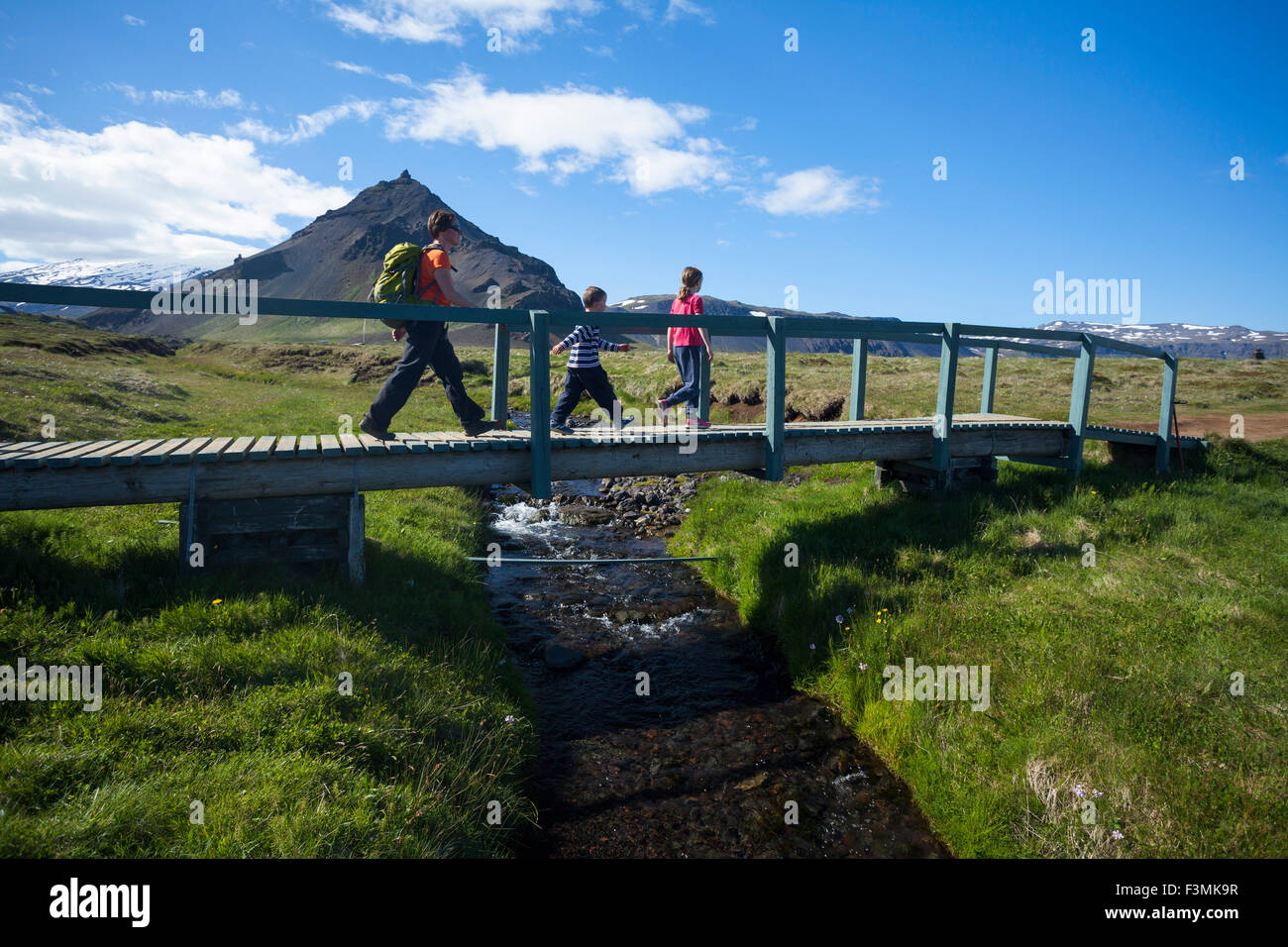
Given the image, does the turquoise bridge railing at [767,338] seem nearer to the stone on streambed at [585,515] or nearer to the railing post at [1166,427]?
the railing post at [1166,427]

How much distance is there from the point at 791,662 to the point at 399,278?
22.3 feet

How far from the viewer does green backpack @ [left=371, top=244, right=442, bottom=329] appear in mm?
7323

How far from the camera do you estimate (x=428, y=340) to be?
7.42 metres

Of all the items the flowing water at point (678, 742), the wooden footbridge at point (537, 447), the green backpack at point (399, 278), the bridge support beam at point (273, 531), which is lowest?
the flowing water at point (678, 742)

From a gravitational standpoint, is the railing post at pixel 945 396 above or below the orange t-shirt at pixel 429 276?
below

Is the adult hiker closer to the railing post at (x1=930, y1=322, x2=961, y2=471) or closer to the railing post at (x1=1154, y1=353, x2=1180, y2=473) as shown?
the railing post at (x1=930, y1=322, x2=961, y2=471)

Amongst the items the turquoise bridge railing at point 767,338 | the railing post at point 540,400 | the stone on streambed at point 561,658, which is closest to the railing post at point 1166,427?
the turquoise bridge railing at point 767,338

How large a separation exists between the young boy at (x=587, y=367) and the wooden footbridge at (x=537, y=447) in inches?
18.7

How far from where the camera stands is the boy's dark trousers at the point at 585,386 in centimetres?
905

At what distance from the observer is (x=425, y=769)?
521cm

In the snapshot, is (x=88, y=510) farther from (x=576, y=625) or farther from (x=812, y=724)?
(x=812, y=724)

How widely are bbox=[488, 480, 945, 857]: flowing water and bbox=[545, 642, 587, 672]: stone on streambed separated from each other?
2 centimetres

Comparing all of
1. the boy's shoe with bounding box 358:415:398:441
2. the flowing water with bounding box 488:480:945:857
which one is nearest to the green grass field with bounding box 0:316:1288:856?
the flowing water with bounding box 488:480:945:857
